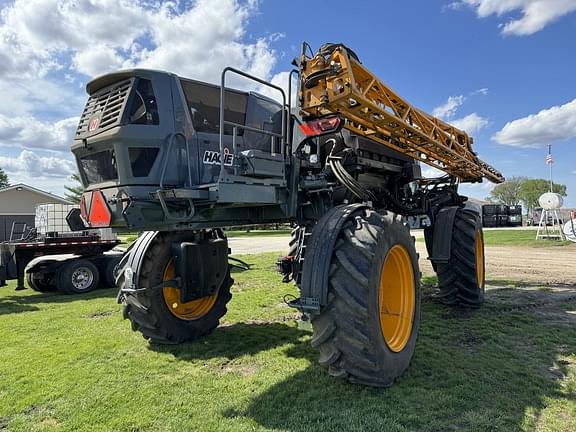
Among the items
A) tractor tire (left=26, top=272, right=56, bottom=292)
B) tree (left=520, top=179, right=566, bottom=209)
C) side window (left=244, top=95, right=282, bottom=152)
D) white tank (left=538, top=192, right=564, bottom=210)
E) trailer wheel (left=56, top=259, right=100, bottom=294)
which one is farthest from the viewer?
tree (left=520, top=179, right=566, bottom=209)

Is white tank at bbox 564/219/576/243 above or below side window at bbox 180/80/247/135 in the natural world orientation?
below

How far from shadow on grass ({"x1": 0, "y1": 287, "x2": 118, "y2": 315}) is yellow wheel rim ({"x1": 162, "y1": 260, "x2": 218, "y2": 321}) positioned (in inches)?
192

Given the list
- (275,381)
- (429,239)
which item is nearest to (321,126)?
(275,381)

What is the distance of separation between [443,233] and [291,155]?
3.43 metres

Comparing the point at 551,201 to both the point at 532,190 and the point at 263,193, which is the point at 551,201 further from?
the point at 532,190

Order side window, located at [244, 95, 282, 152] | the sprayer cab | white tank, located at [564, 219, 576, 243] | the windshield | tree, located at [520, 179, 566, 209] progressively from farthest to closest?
tree, located at [520, 179, 566, 209], white tank, located at [564, 219, 576, 243], side window, located at [244, 95, 282, 152], the windshield, the sprayer cab

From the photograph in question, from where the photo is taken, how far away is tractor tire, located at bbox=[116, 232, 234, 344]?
17.9 ft

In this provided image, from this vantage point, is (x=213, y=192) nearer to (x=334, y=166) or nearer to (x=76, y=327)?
(x=334, y=166)

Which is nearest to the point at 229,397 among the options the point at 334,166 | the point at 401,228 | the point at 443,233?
the point at 401,228

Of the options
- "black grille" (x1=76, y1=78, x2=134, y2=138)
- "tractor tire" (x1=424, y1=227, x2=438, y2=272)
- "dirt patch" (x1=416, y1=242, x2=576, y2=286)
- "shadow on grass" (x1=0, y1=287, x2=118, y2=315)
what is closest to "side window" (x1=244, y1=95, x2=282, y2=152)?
"black grille" (x1=76, y1=78, x2=134, y2=138)

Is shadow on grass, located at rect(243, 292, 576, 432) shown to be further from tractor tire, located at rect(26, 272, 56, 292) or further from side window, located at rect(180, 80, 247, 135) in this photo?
tractor tire, located at rect(26, 272, 56, 292)

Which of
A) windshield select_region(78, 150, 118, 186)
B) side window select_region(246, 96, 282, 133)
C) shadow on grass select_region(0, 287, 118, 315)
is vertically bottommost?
shadow on grass select_region(0, 287, 118, 315)

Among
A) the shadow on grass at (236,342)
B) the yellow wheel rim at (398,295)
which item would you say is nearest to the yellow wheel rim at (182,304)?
the shadow on grass at (236,342)

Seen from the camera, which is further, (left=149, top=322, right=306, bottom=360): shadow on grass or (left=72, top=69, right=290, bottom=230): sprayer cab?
(left=149, top=322, right=306, bottom=360): shadow on grass
